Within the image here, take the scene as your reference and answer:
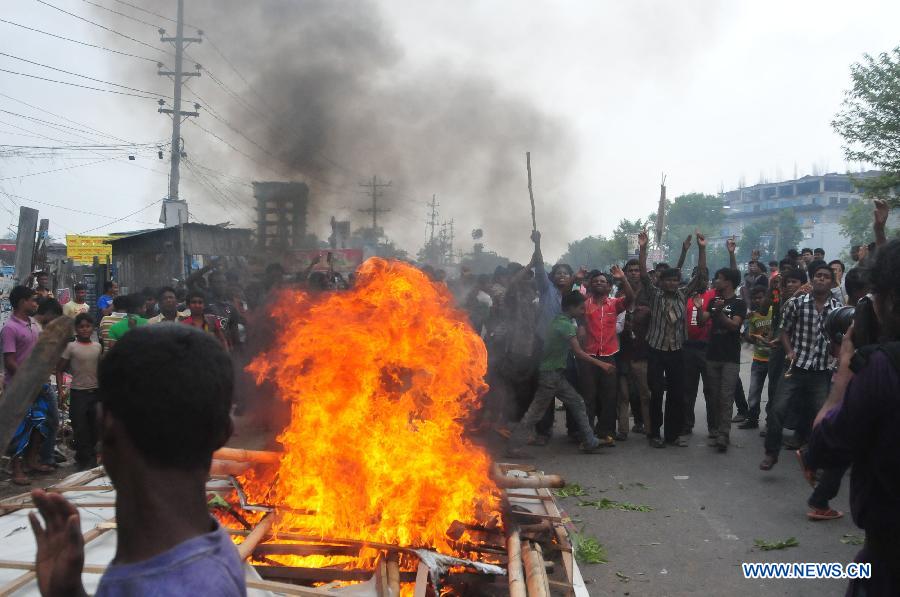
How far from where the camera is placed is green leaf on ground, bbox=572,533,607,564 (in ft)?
16.6

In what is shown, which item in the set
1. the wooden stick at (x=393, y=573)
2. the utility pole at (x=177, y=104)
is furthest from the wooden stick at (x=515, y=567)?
the utility pole at (x=177, y=104)

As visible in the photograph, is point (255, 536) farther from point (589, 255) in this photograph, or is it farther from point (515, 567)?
point (589, 255)

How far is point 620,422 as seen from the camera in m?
8.73

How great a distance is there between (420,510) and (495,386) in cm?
451

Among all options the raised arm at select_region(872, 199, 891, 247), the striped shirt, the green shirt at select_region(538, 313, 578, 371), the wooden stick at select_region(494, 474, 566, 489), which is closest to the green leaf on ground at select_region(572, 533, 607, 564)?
the wooden stick at select_region(494, 474, 566, 489)

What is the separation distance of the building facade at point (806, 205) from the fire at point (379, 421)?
260ft

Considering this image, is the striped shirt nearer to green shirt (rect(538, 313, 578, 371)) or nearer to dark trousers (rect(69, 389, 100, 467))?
green shirt (rect(538, 313, 578, 371))

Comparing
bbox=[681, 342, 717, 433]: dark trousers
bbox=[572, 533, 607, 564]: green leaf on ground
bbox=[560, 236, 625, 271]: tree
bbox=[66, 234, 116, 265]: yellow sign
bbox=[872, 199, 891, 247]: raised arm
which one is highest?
bbox=[560, 236, 625, 271]: tree

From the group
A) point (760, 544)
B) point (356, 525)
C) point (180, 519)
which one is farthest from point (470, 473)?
point (180, 519)

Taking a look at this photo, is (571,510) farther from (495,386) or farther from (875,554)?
(875,554)

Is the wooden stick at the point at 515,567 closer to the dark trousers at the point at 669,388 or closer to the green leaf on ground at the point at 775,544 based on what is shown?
the green leaf on ground at the point at 775,544

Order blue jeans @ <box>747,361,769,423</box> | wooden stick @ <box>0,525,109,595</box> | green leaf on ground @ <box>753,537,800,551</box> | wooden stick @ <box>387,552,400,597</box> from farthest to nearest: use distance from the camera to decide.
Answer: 1. blue jeans @ <box>747,361,769,423</box>
2. green leaf on ground @ <box>753,537,800,551</box>
3. wooden stick @ <box>387,552,400,597</box>
4. wooden stick @ <box>0,525,109,595</box>

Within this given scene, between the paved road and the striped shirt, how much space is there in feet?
4.18

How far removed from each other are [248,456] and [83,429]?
11.4ft
